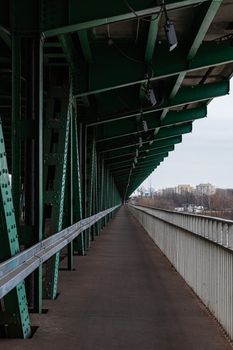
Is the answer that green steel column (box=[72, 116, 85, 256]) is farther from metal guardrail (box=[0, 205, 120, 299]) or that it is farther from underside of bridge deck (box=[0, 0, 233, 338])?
metal guardrail (box=[0, 205, 120, 299])

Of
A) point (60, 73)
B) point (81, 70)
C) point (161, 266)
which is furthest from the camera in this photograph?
point (161, 266)

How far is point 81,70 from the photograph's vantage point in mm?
12781

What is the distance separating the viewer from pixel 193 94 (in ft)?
61.2

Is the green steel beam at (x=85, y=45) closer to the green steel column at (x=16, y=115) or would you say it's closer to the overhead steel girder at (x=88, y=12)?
the overhead steel girder at (x=88, y=12)

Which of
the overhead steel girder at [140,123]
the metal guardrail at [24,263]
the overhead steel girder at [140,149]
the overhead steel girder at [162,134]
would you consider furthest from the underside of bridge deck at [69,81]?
the overhead steel girder at [140,149]

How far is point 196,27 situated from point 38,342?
7268 mm

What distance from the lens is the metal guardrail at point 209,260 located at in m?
7.20

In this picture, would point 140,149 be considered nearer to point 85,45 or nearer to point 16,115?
point 85,45

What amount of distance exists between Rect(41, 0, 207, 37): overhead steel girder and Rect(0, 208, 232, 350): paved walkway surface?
4081 mm

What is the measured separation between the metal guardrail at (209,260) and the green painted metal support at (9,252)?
243 centimetres

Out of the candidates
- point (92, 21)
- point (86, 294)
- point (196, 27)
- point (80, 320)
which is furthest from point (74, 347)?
point (196, 27)

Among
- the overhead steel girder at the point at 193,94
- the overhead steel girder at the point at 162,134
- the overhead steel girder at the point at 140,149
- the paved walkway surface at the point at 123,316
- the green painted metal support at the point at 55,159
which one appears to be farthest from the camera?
the overhead steel girder at the point at 140,149

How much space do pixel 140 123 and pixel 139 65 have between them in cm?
885

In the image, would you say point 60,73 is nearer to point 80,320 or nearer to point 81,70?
point 81,70
